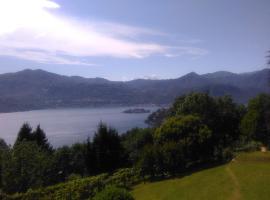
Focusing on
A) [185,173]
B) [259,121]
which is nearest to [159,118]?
[259,121]

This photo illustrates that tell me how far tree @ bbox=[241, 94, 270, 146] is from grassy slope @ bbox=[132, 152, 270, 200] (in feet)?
32.0

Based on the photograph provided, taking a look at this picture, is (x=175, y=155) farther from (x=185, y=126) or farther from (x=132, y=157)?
(x=132, y=157)

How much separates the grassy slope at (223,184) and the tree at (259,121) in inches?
385

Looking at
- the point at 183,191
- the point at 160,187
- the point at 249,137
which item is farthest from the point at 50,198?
the point at 249,137

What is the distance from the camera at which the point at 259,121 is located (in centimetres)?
4281

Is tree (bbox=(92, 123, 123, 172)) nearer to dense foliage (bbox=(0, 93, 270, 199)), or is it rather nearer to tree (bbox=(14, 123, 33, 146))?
dense foliage (bbox=(0, 93, 270, 199))

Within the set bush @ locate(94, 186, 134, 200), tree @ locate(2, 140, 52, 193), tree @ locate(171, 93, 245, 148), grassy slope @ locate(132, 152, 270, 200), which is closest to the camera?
bush @ locate(94, 186, 134, 200)

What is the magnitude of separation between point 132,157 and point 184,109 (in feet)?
34.9

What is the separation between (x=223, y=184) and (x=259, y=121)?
773 inches

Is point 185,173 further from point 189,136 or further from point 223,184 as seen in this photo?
point 223,184

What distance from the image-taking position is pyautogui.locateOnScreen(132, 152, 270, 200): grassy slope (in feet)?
75.8

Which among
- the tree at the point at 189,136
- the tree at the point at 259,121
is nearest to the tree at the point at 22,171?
the tree at the point at 189,136

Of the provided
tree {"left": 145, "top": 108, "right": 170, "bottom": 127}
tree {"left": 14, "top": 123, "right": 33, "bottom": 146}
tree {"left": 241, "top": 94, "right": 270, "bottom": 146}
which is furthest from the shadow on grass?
tree {"left": 145, "top": 108, "right": 170, "bottom": 127}

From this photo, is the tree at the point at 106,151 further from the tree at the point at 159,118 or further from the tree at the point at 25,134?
the tree at the point at 159,118
